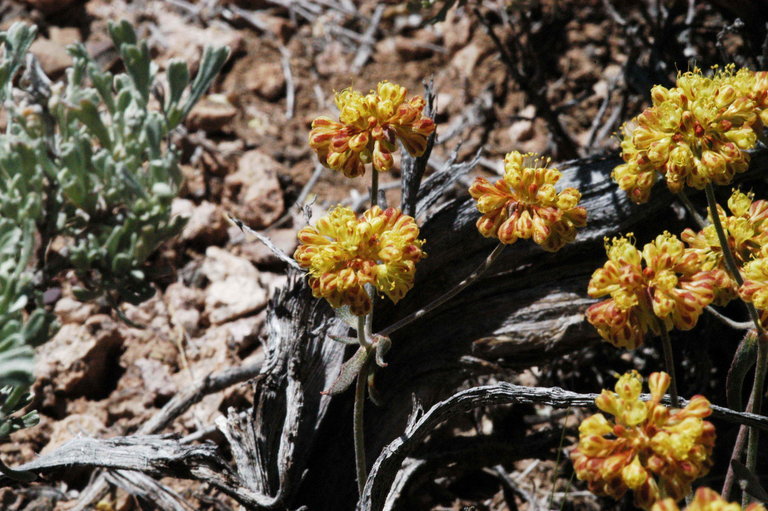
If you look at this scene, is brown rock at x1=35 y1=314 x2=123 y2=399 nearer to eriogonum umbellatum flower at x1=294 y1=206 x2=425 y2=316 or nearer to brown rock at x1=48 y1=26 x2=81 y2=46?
eriogonum umbellatum flower at x1=294 y1=206 x2=425 y2=316

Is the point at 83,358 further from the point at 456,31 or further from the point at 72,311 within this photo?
the point at 456,31

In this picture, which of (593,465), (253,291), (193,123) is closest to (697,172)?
(593,465)

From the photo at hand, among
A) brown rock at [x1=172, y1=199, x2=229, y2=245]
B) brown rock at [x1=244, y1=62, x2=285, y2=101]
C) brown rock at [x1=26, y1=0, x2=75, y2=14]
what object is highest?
brown rock at [x1=26, y1=0, x2=75, y2=14]

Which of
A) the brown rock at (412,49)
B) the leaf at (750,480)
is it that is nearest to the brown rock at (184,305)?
the brown rock at (412,49)

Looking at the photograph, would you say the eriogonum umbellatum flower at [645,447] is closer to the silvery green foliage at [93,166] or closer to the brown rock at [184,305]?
the silvery green foliage at [93,166]

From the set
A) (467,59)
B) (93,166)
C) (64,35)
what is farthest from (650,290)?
(64,35)

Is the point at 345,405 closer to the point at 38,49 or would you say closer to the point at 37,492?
the point at 37,492

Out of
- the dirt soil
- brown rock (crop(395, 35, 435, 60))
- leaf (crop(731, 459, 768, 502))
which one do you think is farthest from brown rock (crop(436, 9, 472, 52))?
leaf (crop(731, 459, 768, 502))
